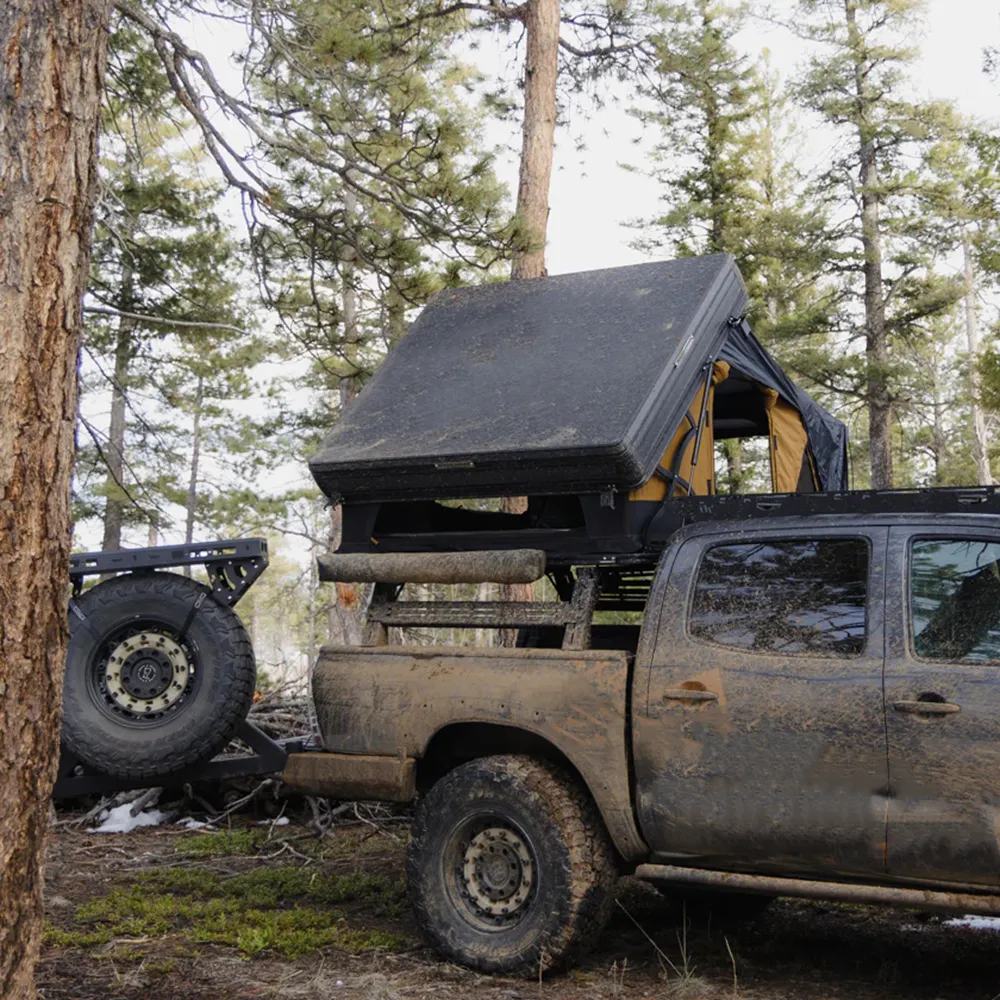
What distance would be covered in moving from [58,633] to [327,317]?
26.2ft

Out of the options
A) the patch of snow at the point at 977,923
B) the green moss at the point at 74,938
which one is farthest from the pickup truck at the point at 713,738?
the patch of snow at the point at 977,923

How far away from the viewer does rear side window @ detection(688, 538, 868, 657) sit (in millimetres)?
4629

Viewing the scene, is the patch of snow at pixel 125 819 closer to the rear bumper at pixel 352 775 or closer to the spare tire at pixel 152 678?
the spare tire at pixel 152 678

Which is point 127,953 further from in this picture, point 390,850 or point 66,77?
point 66,77

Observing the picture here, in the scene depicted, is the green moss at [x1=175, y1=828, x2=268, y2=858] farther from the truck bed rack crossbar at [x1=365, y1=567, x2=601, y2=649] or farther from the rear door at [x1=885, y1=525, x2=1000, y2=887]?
the rear door at [x1=885, y1=525, x2=1000, y2=887]

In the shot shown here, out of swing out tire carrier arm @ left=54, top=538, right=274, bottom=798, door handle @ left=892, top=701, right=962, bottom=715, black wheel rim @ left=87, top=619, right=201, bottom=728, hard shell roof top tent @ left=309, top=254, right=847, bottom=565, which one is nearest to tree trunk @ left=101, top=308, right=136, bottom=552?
swing out tire carrier arm @ left=54, top=538, right=274, bottom=798

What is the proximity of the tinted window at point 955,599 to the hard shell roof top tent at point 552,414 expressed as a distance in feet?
4.32

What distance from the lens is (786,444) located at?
8180 millimetres

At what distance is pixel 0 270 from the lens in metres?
3.53

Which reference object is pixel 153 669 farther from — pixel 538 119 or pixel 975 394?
pixel 975 394

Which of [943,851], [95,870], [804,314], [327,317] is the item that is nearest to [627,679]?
[943,851]

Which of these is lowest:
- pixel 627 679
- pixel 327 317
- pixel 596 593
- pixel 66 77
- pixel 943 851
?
pixel 943 851

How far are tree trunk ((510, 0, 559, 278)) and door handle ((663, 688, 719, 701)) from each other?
682 cm

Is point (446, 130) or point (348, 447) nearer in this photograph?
point (348, 447)
